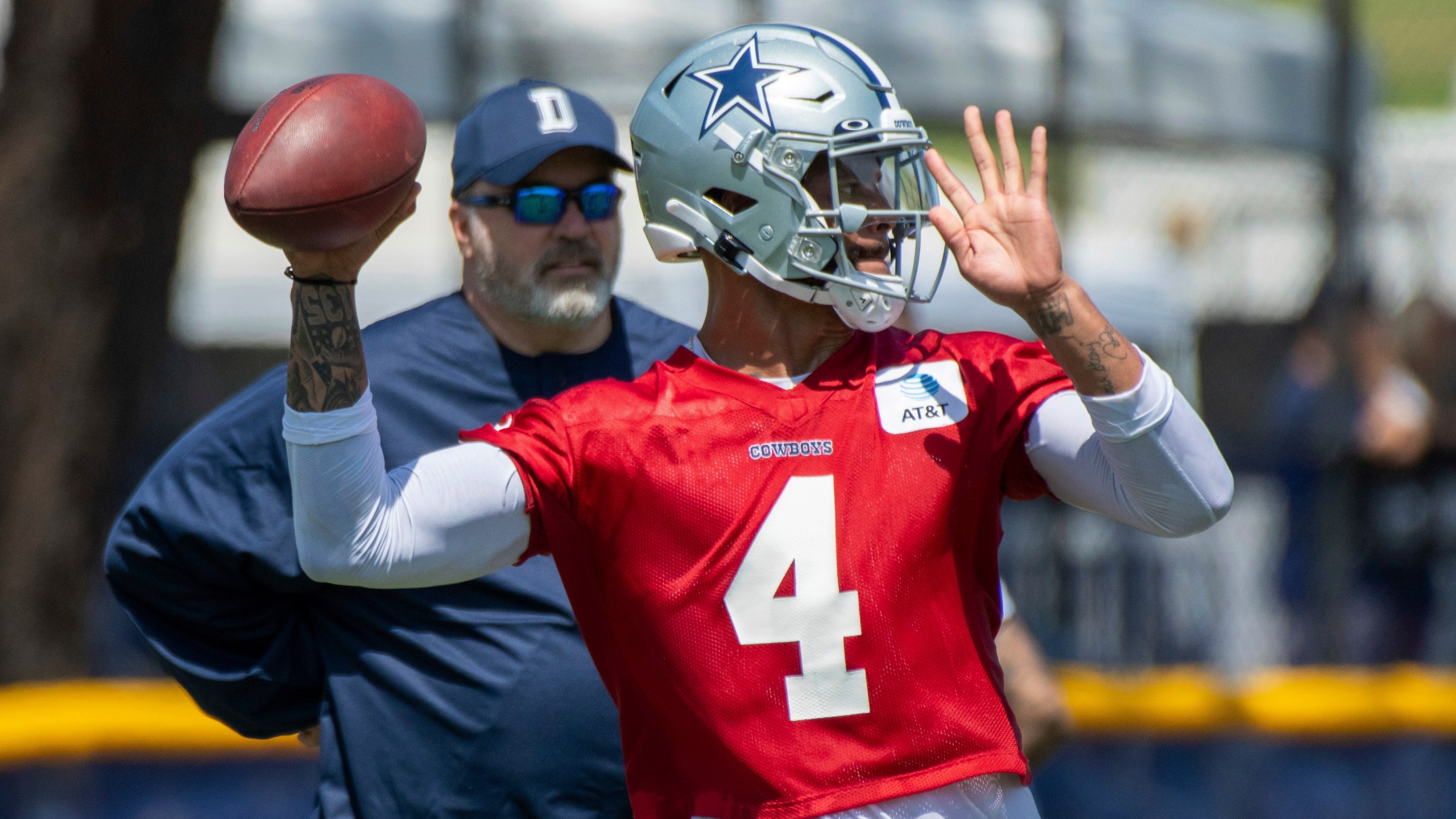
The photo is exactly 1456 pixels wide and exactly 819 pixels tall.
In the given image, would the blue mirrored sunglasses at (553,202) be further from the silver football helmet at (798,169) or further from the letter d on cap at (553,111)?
the silver football helmet at (798,169)

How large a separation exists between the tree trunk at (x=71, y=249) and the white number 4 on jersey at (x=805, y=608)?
4981 mm

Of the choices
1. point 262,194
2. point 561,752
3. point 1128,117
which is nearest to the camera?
point 262,194

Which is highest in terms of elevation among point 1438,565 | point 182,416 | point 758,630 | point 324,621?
point 758,630

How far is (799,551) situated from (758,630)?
0.13 m

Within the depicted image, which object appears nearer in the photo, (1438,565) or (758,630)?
(758,630)

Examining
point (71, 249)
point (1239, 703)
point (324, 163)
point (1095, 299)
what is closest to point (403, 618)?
point (324, 163)

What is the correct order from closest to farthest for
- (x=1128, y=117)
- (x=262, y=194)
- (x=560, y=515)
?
(x=262, y=194), (x=560, y=515), (x=1128, y=117)

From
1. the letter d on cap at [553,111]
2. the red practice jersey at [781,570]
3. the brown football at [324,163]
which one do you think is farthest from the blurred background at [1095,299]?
the brown football at [324,163]

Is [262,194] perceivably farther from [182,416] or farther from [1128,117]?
[1128,117]

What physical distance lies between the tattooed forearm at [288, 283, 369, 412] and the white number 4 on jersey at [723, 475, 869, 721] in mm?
628

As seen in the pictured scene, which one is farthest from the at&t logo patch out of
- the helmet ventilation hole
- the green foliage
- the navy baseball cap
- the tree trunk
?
the green foliage

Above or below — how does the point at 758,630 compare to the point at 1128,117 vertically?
above

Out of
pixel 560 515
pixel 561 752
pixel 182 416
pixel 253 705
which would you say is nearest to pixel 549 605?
pixel 561 752

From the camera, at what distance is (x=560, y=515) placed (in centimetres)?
228
